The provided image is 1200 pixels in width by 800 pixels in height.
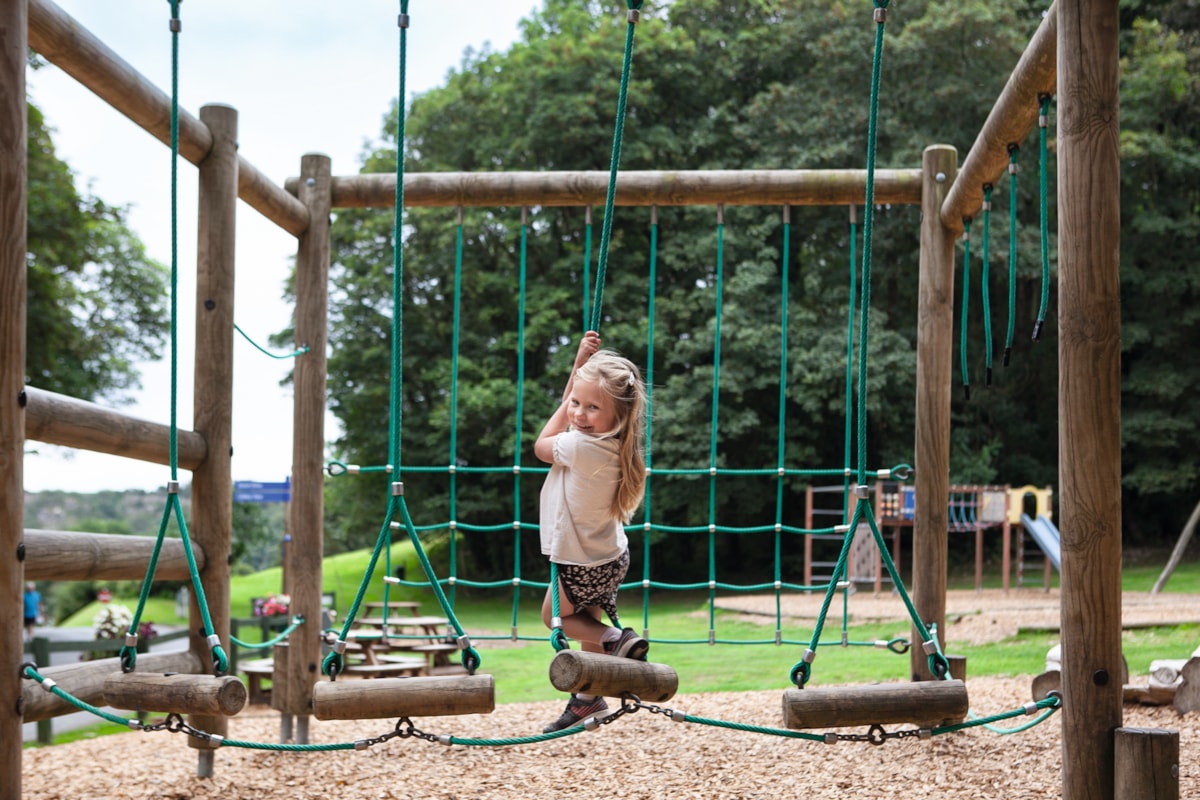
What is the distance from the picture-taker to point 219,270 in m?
4.16

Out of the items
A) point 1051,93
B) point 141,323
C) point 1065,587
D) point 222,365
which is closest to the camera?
point 1065,587

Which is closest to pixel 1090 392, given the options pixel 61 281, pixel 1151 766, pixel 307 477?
pixel 1151 766

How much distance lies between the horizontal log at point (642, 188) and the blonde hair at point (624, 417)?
1826 millimetres

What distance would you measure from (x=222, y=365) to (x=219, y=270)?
367 millimetres

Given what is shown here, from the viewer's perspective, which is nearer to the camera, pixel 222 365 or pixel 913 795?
pixel 913 795

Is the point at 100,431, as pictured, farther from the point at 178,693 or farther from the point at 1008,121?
the point at 1008,121

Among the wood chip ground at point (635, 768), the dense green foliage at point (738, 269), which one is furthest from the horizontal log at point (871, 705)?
the dense green foliage at point (738, 269)

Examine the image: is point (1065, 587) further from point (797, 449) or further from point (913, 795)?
point (797, 449)

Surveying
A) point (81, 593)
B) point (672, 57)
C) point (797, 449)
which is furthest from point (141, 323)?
point (797, 449)

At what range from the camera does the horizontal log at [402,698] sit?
9.07 ft

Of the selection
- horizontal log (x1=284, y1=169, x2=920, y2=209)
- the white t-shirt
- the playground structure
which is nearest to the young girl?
the white t-shirt

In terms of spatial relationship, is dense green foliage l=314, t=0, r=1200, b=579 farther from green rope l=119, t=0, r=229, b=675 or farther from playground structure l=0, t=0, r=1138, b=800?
green rope l=119, t=0, r=229, b=675

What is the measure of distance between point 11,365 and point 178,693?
0.97 metres

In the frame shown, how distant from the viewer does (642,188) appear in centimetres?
502
